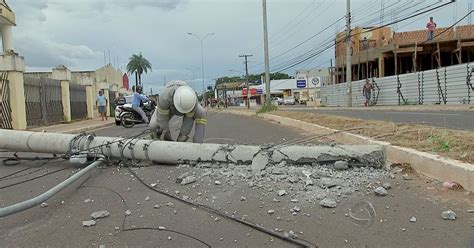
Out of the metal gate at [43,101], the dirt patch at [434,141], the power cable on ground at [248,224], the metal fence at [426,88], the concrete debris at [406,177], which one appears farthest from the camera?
the metal fence at [426,88]

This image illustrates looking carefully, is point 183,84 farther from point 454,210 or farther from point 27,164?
point 454,210

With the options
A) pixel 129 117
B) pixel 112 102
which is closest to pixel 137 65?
pixel 112 102

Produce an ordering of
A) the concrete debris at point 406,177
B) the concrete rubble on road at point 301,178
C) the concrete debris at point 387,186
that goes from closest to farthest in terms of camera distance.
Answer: the concrete rubble on road at point 301,178 → the concrete debris at point 387,186 → the concrete debris at point 406,177

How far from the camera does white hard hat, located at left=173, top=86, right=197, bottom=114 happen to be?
7.61 m

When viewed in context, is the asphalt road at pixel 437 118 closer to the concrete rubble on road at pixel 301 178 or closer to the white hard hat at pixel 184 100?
the concrete rubble on road at pixel 301 178

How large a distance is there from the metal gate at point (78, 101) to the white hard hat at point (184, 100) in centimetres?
2058

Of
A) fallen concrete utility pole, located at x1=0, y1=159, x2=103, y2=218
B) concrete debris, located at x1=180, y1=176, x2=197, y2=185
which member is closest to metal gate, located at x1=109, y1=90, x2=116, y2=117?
concrete debris, located at x1=180, y1=176, x2=197, y2=185

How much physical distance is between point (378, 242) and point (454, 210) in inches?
46.1

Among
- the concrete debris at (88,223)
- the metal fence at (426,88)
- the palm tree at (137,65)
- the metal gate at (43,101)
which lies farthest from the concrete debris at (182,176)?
the palm tree at (137,65)

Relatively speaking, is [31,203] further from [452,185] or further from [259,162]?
[452,185]

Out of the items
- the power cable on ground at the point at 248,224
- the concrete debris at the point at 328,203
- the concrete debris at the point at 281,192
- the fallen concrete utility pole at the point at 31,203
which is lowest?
the power cable on ground at the point at 248,224

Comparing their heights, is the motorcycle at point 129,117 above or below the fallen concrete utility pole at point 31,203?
above

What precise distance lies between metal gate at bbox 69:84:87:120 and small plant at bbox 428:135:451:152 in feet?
76.1

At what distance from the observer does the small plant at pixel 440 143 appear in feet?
20.6
